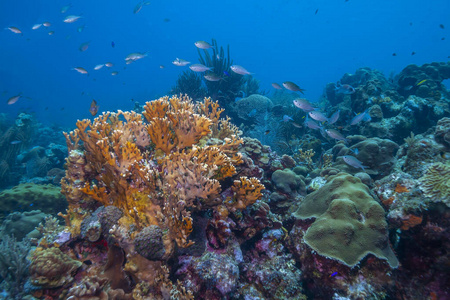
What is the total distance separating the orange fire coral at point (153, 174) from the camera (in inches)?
110

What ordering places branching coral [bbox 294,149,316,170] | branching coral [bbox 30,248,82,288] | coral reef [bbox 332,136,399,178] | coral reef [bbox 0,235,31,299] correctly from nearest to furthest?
branching coral [bbox 30,248,82,288], coral reef [bbox 0,235,31,299], coral reef [bbox 332,136,399,178], branching coral [bbox 294,149,316,170]

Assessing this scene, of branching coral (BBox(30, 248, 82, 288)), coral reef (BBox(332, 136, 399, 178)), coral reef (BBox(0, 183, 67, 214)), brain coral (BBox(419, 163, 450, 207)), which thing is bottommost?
coral reef (BBox(332, 136, 399, 178))

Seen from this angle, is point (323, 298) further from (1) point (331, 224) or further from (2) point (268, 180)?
(2) point (268, 180)

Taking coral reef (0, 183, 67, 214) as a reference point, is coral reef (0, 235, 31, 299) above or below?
below

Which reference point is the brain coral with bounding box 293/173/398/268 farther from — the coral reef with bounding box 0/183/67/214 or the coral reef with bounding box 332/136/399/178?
the coral reef with bounding box 0/183/67/214

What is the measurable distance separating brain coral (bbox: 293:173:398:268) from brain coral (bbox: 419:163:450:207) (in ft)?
2.08

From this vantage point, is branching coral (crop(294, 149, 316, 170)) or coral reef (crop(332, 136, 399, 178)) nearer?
coral reef (crop(332, 136, 399, 178))

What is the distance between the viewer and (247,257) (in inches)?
143

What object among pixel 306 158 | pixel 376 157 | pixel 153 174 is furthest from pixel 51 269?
pixel 306 158

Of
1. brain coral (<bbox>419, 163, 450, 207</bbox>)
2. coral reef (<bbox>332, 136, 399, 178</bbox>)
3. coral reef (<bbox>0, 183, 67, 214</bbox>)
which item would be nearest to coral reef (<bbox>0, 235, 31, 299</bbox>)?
coral reef (<bbox>0, 183, 67, 214</bbox>)

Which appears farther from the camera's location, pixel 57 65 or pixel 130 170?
pixel 57 65

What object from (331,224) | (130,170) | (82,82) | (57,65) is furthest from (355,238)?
(57,65)

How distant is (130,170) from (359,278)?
3.54 meters

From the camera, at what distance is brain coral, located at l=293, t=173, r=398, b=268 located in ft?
8.97
